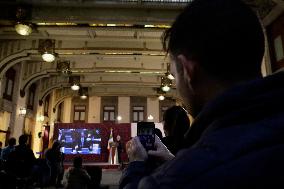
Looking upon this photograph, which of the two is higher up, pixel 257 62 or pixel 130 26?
pixel 130 26

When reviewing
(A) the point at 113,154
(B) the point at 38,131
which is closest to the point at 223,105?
(A) the point at 113,154

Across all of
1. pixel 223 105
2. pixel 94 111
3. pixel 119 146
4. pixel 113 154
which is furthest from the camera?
pixel 94 111

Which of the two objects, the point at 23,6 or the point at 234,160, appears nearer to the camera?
the point at 234,160

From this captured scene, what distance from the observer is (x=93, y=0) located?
7449 millimetres

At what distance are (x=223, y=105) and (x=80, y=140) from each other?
53.1 feet

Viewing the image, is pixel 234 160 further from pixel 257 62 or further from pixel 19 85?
pixel 19 85

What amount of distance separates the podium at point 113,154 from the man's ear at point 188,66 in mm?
15663

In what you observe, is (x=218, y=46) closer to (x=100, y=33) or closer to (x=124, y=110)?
(x=100, y=33)

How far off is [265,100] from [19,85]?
48.5ft

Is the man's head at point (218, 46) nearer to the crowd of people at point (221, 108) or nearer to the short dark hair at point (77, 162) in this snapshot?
the crowd of people at point (221, 108)

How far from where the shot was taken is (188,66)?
81cm

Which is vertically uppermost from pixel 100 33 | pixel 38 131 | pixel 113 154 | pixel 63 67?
pixel 100 33

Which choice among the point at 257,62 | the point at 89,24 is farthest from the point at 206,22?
the point at 89,24

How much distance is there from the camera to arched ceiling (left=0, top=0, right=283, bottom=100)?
7531 millimetres
